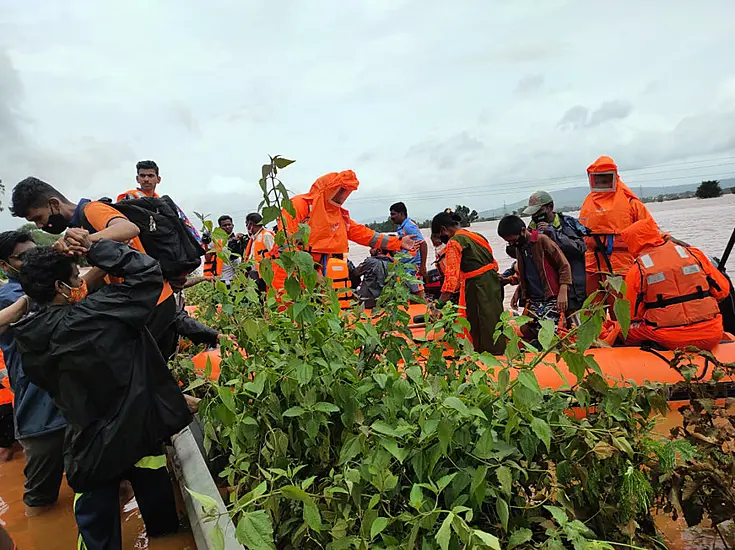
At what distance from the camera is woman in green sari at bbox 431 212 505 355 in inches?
177

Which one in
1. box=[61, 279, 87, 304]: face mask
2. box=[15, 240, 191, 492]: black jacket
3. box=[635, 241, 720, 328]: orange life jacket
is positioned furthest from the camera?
box=[635, 241, 720, 328]: orange life jacket

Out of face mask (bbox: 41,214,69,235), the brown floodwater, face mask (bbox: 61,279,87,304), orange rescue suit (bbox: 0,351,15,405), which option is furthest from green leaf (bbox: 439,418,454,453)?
orange rescue suit (bbox: 0,351,15,405)

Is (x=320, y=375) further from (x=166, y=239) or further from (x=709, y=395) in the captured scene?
(x=166, y=239)

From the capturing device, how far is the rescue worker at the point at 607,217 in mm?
4918

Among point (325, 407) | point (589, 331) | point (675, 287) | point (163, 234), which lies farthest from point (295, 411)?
point (675, 287)

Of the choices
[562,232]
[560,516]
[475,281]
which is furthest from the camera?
[562,232]

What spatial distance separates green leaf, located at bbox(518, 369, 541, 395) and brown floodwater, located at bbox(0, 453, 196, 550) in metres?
2.12

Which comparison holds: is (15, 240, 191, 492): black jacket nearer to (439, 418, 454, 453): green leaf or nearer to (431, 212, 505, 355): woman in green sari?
(439, 418, 454, 453): green leaf

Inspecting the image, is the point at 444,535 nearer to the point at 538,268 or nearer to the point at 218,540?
the point at 218,540

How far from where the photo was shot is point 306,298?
173 centimetres

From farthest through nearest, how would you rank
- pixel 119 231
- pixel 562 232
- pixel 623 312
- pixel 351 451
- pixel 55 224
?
pixel 562 232, pixel 55 224, pixel 119 231, pixel 351 451, pixel 623 312

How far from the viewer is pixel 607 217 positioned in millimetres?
4965

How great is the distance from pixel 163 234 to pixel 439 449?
2.39m

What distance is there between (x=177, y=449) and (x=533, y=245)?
3.31 meters
